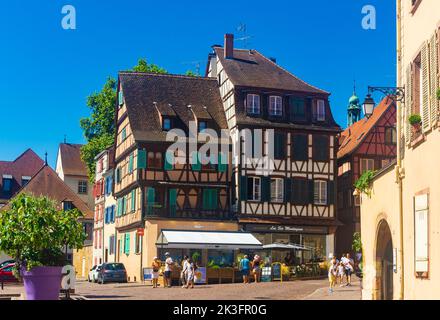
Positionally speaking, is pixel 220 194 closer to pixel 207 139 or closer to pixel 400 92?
pixel 207 139

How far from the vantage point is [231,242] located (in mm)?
39094

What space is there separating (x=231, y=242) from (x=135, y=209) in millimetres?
7393

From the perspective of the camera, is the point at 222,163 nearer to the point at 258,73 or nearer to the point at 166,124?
the point at 166,124

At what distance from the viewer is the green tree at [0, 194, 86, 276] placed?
16.8m

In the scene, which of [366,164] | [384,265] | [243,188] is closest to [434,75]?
[384,265]

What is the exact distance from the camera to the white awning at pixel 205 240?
3753 centimetres

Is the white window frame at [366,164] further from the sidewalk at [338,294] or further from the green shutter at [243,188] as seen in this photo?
the sidewalk at [338,294]

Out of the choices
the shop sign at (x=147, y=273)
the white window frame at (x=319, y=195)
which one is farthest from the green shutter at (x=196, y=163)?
the shop sign at (x=147, y=273)

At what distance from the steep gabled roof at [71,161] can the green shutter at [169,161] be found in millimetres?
34168

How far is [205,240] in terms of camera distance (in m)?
38.8

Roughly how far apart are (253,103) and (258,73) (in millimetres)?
2959

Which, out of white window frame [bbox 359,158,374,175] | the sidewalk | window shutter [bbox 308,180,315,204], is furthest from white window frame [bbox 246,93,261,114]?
the sidewalk

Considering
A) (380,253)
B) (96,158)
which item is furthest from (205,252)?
(380,253)

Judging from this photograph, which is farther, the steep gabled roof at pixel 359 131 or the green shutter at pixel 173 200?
the steep gabled roof at pixel 359 131
